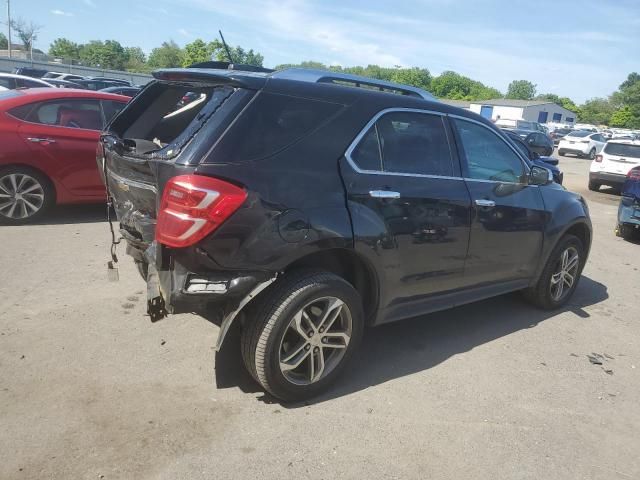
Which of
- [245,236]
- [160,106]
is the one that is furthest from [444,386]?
[160,106]

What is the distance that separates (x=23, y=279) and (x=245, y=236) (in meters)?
2.97

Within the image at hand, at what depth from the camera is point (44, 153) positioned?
6340mm

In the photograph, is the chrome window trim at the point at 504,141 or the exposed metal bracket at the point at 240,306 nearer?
the exposed metal bracket at the point at 240,306

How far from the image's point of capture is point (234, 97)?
9.55 ft

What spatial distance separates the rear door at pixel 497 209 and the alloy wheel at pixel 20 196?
511cm

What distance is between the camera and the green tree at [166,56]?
108 m

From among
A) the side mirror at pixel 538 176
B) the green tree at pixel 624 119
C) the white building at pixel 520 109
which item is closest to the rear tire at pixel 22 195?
the side mirror at pixel 538 176

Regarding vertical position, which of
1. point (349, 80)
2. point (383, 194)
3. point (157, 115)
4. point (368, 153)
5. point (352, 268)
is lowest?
point (352, 268)

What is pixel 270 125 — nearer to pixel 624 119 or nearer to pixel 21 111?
pixel 21 111

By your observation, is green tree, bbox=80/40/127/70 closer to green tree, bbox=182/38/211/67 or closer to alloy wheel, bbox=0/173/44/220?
A: green tree, bbox=182/38/211/67

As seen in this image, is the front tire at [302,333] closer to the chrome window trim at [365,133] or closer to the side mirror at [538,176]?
the chrome window trim at [365,133]

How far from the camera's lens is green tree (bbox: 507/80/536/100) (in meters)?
167

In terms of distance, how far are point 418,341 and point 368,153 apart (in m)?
1.70

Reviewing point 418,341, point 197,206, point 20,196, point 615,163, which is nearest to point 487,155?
point 418,341
